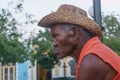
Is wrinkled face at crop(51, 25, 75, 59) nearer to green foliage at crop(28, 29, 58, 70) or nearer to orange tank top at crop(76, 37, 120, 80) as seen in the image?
orange tank top at crop(76, 37, 120, 80)

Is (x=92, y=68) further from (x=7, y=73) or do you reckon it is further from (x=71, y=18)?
(x=7, y=73)

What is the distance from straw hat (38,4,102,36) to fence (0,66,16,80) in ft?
82.9

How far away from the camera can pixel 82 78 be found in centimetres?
192

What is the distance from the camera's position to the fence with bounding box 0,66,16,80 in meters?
27.2

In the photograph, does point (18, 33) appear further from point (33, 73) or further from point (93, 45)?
point (93, 45)

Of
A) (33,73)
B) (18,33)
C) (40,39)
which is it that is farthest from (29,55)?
(33,73)

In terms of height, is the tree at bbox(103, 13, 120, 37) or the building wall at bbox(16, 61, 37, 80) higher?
the tree at bbox(103, 13, 120, 37)

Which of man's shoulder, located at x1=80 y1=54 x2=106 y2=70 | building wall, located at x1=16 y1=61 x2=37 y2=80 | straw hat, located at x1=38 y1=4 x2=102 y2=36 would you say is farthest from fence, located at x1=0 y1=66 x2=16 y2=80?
man's shoulder, located at x1=80 y1=54 x2=106 y2=70

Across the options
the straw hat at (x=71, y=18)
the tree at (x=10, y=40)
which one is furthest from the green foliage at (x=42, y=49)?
the straw hat at (x=71, y=18)

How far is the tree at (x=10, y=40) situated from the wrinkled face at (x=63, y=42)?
14660 mm

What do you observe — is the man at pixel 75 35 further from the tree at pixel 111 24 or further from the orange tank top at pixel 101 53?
the tree at pixel 111 24

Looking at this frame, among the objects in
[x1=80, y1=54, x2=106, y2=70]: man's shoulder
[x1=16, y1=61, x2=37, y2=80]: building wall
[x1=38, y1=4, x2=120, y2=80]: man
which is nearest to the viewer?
[x1=80, y1=54, x2=106, y2=70]: man's shoulder

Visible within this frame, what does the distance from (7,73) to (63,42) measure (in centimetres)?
2593

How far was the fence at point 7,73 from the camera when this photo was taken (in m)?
27.2
